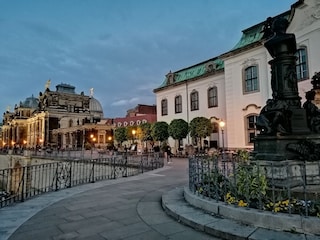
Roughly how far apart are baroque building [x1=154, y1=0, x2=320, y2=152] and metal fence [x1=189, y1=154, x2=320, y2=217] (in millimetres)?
10611

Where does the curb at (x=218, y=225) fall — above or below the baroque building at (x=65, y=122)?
below

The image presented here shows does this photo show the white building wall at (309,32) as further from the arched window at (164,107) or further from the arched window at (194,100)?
the arched window at (164,107)

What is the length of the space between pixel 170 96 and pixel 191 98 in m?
4.27

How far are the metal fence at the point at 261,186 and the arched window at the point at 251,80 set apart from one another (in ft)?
58.2

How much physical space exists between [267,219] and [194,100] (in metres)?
26.9

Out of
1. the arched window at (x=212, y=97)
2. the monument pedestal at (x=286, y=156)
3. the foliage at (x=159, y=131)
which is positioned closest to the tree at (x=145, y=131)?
the foliage at (x=159, y=131)

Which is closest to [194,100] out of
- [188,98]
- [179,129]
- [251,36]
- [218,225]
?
[188,98]

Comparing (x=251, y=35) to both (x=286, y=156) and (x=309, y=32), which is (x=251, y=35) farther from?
(x=286, y=156)

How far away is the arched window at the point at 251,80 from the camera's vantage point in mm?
22188

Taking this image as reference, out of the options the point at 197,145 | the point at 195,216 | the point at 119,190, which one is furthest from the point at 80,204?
the point at 197,145

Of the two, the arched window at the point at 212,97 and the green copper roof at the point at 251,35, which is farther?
the arched window at the point at 212,97

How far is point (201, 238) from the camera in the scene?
166 inches

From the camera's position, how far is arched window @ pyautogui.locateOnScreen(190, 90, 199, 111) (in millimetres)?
30234

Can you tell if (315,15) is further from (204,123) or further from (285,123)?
(285,123)
